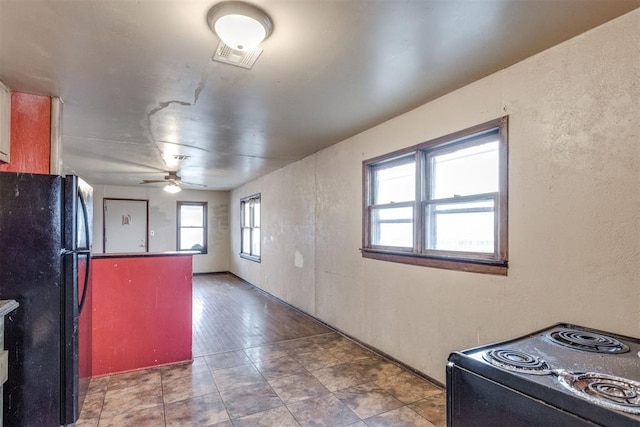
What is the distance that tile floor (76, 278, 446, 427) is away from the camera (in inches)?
94.8

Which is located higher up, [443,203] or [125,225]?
[443,203]

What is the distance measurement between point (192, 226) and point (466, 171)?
7.94 meters

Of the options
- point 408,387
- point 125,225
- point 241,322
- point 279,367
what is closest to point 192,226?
point 125,225

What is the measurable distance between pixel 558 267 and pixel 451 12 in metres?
1.53

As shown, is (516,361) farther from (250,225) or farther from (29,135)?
(250,225)

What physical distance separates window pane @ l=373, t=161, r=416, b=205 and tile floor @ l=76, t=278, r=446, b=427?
161cm

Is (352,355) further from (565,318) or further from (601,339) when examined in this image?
(601,339)

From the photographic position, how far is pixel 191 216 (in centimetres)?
916

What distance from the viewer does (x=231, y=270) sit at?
941 cm

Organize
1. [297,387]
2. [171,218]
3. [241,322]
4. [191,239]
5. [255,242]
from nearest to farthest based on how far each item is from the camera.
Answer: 1. [297,387]
2. [241,322]
3. [255,242]
4. [171,218]
5. [191,239]

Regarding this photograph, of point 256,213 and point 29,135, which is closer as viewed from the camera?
point 29,135

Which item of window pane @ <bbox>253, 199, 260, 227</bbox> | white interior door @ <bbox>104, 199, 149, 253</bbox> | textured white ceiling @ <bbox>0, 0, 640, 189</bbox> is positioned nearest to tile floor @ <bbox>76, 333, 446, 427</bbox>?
textured white ceiling @ <bbox>0, 0, 640, 189</bbox>

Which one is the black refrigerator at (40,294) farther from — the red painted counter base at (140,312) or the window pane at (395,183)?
the window pane at (395,183)

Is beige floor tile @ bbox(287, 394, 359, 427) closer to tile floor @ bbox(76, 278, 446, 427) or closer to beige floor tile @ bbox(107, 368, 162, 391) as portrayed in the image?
tile floor @ bbox(76, 278, 446, 427)
